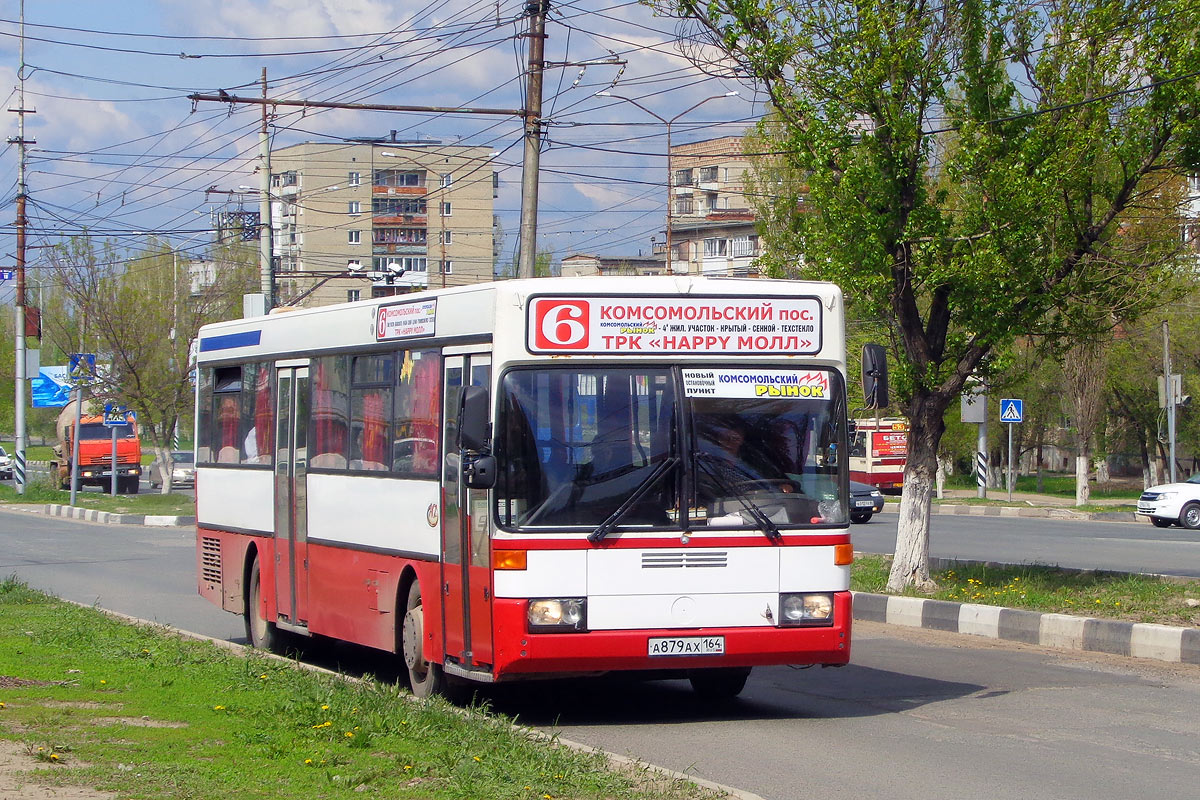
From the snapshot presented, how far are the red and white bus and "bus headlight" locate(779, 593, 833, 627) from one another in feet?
0.04

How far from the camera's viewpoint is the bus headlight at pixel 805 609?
896 centimetres

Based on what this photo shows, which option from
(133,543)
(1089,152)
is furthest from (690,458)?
(133,543)

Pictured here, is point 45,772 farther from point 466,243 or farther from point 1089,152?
point 466,243

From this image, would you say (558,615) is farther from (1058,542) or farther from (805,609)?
(1058,542)

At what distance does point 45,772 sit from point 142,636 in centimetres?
588

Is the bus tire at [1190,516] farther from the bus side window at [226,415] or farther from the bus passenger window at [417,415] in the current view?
the bus passenger window at [417,415]

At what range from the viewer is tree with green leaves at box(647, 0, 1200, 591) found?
1455 cm

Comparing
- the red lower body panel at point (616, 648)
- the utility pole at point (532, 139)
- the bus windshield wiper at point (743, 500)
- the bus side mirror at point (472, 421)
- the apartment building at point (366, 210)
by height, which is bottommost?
the red lower body panel at point (616, 648)

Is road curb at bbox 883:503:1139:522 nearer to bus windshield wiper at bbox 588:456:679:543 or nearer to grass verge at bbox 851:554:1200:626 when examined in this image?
grass verge at bbox 851:554:1200:626

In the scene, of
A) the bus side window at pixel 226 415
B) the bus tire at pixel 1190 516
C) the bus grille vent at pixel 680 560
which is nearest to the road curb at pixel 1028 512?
the bus tire at pixel 1190 516

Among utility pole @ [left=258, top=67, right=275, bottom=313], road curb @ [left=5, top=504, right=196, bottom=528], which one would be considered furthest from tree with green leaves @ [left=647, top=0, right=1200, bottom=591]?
road curb @ [left=5, top=504, right=196, bottom=528]

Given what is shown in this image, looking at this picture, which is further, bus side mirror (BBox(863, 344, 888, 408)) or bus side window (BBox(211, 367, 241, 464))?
bus side window (BBox(211, 367, 241, 464))

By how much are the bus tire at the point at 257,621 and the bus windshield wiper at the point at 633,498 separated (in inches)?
205

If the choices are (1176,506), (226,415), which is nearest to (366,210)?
(1176,506)
